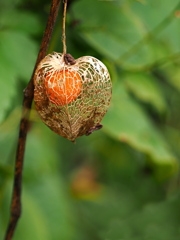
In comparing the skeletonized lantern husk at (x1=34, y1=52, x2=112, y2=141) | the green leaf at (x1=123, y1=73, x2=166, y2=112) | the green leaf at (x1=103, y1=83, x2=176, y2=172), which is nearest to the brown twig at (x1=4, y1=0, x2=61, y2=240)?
the skeletonized lantern husk at (x1=34, y1=52, x2=112, y2=141)

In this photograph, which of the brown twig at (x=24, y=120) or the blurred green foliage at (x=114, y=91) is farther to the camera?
the blurred green foliage at (x=114, y=91)

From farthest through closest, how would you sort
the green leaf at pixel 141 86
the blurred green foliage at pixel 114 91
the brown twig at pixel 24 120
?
the green leaf at pixel 141 86 < the blurred green foliage at pixel 114 91 < the brown twig at pixel 24 120

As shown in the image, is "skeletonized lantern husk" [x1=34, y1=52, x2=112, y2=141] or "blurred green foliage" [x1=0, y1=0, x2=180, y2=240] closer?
"skeletonized lantern husk" [x1=34, y1=52, x2=112, y2=141]

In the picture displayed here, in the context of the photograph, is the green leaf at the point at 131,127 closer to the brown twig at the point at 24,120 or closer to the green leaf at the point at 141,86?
the green leaf at the point at 141,86

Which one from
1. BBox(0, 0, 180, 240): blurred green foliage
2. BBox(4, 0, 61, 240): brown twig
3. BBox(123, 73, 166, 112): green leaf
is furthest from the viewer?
BBox(123, 73, 166, 112): green leaf

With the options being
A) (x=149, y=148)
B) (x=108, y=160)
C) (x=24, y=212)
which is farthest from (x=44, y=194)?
(x=108, y=160)

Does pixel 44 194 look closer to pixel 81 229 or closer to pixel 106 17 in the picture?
pixel 81 229

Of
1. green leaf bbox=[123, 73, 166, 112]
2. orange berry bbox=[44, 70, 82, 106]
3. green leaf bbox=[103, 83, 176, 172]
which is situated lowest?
green leaf bbox=[103, 83, 176, 172]

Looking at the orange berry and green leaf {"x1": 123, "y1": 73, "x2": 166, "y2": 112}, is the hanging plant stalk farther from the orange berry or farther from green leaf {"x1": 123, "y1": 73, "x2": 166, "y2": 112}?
green leaf {"x1": 123, "y1": 73, "x2": 166, "y2": 112}

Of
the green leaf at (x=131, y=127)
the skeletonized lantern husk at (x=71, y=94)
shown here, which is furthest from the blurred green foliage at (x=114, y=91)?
the skeletonized lantern husk at (x=71, y=94)
